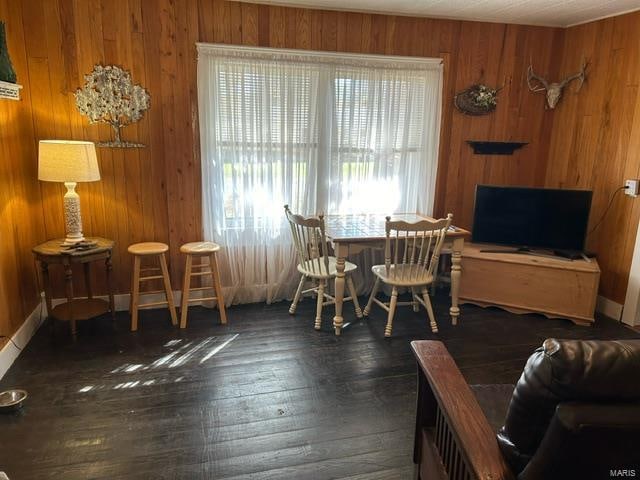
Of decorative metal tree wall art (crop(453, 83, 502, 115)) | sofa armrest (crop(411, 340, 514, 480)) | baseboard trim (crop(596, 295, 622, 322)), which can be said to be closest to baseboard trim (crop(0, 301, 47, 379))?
sofa armrest (crop(411, 340, 514, 480))

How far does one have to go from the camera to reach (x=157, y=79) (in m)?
3.34

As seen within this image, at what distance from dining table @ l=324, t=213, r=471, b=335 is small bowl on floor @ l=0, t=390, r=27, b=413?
190 centimetres

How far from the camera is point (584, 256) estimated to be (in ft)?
11.8

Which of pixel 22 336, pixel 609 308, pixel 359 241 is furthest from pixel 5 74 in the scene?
pixel 609 308

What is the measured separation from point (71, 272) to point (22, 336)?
0.50m

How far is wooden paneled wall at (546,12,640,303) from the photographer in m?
3.50

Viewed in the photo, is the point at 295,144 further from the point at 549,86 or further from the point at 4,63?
the point at 549,86

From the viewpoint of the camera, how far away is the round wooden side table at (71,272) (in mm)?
2973

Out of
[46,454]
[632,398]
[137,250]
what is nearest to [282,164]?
[137,250]

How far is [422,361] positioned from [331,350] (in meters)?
1.47

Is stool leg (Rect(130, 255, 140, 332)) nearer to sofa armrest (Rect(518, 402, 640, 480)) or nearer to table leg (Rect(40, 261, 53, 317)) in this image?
table leg (Rect(40, 261, 53, 317))

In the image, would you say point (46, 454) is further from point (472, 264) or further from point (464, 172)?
point (464, 172)

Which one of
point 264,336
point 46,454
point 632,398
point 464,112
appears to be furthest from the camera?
point 464,112

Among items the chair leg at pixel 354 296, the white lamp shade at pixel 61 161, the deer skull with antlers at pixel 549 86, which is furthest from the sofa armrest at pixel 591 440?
the deer skull with antlers at pixel 549 86
